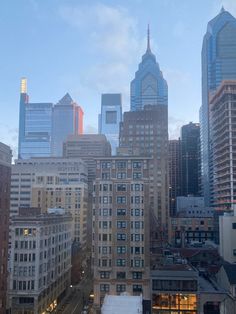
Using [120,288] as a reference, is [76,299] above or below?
below

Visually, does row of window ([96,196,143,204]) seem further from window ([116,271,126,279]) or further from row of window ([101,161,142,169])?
window ([116,271,126,279])

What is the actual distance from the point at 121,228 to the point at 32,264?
23313 mm

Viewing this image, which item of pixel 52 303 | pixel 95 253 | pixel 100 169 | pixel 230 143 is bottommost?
pixel 52 303

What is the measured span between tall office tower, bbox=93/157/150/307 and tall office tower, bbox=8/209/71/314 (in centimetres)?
1329

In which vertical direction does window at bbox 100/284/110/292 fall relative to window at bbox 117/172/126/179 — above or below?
below

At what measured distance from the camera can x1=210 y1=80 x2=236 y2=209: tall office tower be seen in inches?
6142

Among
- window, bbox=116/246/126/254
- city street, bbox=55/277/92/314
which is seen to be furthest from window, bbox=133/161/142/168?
city street, bbox=55/277/92/314

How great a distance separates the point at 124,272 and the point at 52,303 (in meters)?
24.3

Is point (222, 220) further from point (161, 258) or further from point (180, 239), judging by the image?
point (180, 239)

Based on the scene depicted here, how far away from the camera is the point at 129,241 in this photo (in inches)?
3762

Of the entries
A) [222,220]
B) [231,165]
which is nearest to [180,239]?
[231,165]

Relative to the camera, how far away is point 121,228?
316ft

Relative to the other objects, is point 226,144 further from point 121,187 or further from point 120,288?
point 120,288

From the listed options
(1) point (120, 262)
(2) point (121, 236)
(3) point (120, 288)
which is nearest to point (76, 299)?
(3) point (120, 288)
